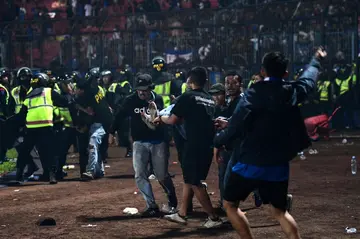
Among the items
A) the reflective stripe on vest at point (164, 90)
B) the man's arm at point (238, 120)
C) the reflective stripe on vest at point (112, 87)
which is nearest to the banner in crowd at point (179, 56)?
the reflective stripe on vest at point (112, 87)

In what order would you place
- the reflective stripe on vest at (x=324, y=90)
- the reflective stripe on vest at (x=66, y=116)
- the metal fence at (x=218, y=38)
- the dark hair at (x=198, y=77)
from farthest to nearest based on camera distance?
the reflective stripe on vest at (x=324, y=90) → the metal fence at (x=218, y=38) → the reflective stripe on vest at (x=66, y=116) → the dark hair at (x=198, y=77)

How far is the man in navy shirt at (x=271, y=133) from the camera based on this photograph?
7.60m

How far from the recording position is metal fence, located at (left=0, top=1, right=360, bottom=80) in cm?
2603

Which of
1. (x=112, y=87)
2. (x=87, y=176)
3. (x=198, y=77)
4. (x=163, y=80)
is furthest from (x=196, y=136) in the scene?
(x=112, y=87)

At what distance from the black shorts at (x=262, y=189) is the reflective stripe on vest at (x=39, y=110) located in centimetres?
826

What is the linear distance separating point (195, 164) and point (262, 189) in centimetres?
280

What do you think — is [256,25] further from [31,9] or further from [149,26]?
[31,9]

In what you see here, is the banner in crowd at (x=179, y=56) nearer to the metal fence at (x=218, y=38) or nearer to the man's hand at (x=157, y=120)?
the metal fence at (x=218, y=38)

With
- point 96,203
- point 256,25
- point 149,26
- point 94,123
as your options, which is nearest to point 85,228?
point 96,203

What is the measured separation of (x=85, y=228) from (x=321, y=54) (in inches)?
159

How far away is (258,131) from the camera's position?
764 centimetres

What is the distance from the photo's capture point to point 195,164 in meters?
10.5

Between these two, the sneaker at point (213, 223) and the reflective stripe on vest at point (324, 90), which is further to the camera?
the reflective stripe on vest at point (324, 90)

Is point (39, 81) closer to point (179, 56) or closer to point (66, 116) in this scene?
point (66, 116)
